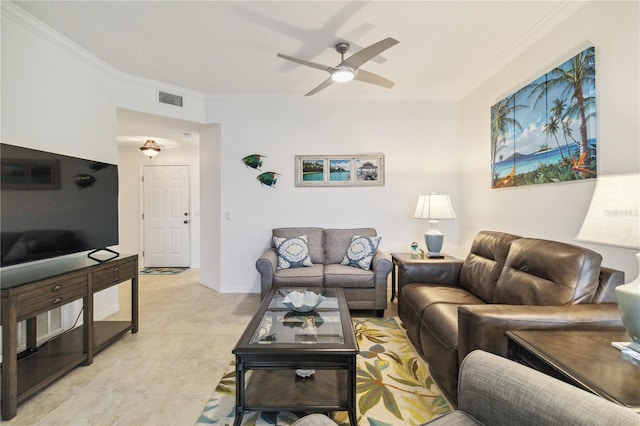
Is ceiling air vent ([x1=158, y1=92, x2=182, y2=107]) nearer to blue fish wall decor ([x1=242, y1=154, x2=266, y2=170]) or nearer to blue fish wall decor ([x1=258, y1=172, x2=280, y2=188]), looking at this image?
blue fish wall decor ([x1=242, y1=154, x2=266, y2=170])

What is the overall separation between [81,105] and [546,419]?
3892 mm

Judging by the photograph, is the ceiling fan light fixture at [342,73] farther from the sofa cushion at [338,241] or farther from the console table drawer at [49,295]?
the console table drawer at [49,295]

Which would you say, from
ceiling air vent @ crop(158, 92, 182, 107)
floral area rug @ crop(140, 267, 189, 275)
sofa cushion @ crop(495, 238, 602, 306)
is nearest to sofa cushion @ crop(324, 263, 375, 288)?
sofa cushion @ crop(495, 238, 602, 306)

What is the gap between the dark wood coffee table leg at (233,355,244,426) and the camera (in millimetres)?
1461

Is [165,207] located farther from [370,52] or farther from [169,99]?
[370,52]

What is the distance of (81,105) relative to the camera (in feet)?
8.97

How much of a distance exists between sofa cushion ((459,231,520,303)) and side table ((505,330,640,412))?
85 centimetres

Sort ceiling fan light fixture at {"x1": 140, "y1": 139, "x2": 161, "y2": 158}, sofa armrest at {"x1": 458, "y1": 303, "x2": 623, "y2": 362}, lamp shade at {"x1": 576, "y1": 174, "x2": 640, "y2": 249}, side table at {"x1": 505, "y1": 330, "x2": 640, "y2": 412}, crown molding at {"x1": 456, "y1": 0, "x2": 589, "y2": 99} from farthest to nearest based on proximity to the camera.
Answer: ceiling fan light fixture at {"x1": 140, "y1": 139, "x2": 161, "y2": 158} < crown molding at {"x1": 456, "y1": 0, "x2": 589, "y2": 99} < sofa armrest at {"x1": 458, "y1": 303, "x2": 623, "y2": 362} < lamp shade at {"x1": 576, "y1": 174, "x2": 640, "y2": 249} < side table at {"x1": 505, "y1": 330, "x2": 640, "y2": 412}

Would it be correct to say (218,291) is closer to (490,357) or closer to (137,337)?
(137,337)

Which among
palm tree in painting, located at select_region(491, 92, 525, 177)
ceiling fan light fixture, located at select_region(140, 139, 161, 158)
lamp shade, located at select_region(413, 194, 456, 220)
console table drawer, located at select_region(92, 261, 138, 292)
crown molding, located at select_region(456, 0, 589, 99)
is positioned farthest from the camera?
ceiling fan light fixture, located at select_region(140, 139, 161, 158)

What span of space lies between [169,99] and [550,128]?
4.03 metres

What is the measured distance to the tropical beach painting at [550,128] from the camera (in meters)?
1.91

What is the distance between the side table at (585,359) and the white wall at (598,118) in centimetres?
85

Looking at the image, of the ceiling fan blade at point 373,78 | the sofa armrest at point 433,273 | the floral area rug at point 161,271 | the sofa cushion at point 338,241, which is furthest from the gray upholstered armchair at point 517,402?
the floral area rug at point 161,271
